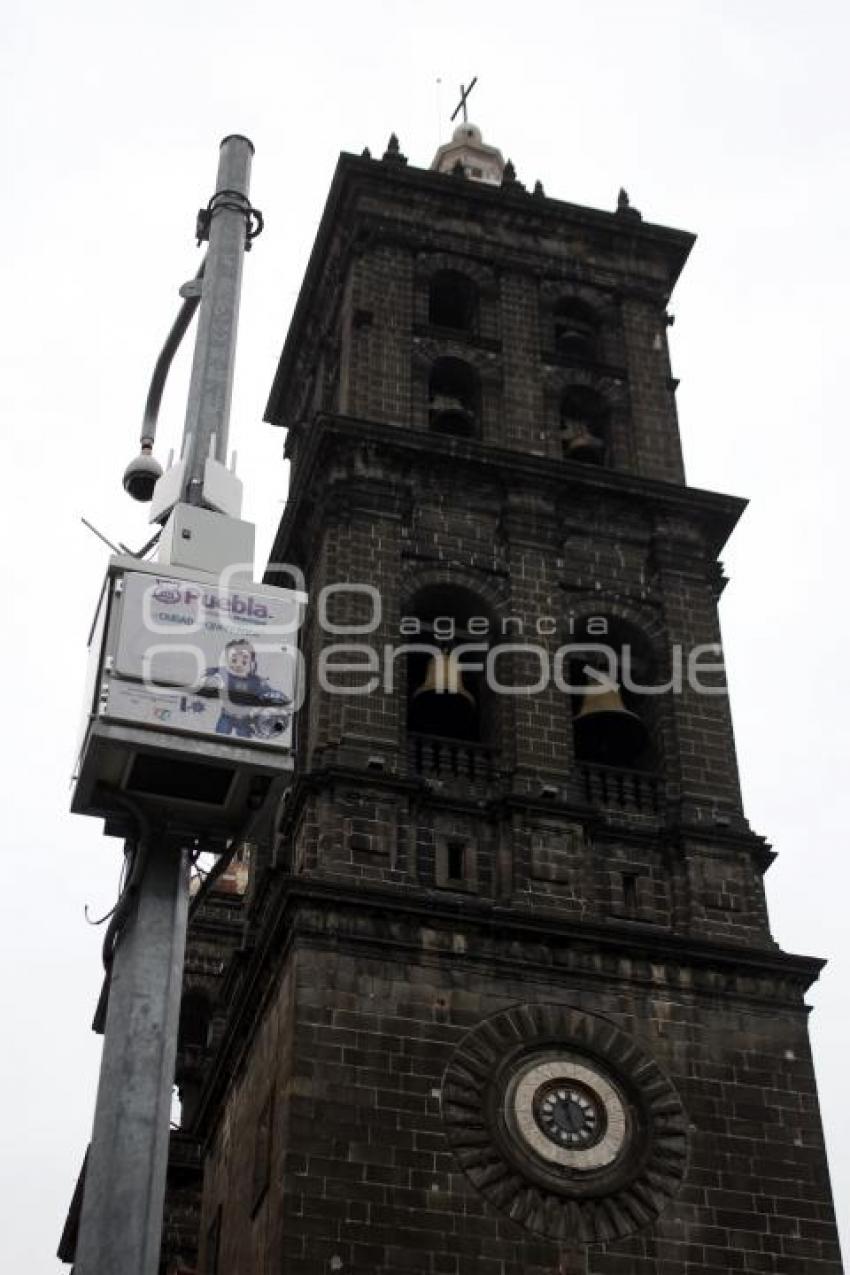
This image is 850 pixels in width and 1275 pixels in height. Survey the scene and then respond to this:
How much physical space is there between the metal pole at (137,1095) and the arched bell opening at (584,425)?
22298 millimetres

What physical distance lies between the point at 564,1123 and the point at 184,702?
13249 millimetres

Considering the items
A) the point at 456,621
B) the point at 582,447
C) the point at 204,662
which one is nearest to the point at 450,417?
the point at 582,447

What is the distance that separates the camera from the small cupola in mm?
41312

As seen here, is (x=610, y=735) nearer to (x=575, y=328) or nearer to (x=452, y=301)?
(x=575, y=328)

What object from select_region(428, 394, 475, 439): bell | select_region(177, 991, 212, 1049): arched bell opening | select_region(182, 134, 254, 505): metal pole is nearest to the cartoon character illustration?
select_region(182, 134, 254, 505): metal pole

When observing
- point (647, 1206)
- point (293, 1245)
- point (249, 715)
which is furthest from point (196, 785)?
point (647, 1206)

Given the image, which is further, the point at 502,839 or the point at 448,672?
the point at 448,672

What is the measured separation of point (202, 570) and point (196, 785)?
5.01 ft

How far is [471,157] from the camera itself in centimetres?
4159

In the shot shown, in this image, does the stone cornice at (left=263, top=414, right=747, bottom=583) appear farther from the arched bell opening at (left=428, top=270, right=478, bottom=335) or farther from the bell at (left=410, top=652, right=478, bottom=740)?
the arched bell opening at (left=428, top=270, right=478, bottom=335)

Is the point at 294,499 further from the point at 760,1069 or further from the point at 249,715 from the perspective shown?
the point at 249,715

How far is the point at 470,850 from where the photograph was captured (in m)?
26.3

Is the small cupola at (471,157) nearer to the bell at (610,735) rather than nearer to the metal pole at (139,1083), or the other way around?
the bell at (610,735)

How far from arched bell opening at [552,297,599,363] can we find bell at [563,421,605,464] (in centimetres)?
233
